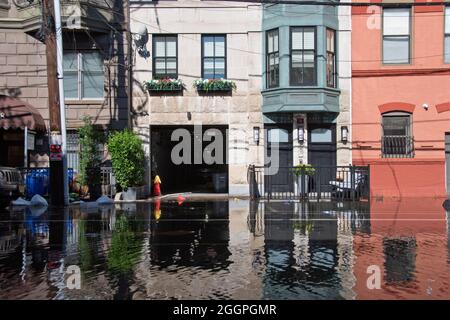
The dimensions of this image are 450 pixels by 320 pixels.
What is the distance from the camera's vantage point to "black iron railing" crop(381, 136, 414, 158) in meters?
19.7

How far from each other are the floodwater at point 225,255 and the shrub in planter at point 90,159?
4833mm

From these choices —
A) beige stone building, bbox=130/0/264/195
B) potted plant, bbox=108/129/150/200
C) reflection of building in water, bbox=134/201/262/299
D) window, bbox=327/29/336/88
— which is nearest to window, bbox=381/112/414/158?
window, bbox=327/29/336/88

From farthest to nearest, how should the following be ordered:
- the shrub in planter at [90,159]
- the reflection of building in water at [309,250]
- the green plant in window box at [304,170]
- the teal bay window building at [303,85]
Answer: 1. the teal bay window building at [303,85]
2. the shrub in planter at [90,159]
3. the green plant in window box at [304,170]
4. the reflection of building in water at [309,250]

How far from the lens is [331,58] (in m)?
19.9

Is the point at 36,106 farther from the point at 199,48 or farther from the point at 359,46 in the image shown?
the point at 359,46

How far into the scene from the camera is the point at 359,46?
65.3 feet

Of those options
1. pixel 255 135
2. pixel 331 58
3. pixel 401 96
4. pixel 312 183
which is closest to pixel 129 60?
pixel 255 135

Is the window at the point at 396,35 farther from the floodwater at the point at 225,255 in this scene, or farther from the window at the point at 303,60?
the floodwater at the point at 225,255

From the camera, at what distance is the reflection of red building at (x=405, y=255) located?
582cm

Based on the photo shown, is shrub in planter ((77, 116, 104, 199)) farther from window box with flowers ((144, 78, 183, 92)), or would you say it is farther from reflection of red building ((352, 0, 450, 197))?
reflection of red building ((352, 0, 450, 197))

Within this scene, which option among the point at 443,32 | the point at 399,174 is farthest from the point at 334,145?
the point at 443,32

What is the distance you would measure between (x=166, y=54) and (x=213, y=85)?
2.31 m

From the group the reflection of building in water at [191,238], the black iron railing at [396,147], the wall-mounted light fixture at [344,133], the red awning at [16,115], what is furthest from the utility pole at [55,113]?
the black iron railing at [396,147]

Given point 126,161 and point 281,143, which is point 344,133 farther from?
point 126,161
